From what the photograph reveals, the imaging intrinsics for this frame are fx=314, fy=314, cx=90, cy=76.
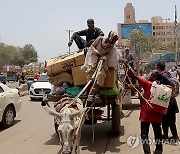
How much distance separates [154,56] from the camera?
60094 mm

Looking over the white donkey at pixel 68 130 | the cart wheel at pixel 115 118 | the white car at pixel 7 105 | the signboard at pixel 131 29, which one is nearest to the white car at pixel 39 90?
the white car at pixel 7 105

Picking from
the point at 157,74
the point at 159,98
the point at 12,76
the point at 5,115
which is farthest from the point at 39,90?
the point at 12,76

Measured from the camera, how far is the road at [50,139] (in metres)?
7.04

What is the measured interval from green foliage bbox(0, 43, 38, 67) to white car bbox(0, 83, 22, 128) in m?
82.8

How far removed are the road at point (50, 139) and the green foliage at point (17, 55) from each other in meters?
83.6

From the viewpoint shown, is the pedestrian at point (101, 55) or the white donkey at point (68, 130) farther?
the pedestrian at point (101, 55)

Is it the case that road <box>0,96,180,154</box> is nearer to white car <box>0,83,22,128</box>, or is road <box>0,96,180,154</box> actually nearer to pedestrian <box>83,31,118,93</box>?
white car <box>0,83,22,128</box>

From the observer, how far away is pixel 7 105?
32.6ft

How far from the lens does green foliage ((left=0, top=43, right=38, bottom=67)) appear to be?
9244 centimetres

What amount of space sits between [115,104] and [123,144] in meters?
1.02

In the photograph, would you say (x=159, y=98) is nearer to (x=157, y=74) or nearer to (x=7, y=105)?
(x=157, y=74)

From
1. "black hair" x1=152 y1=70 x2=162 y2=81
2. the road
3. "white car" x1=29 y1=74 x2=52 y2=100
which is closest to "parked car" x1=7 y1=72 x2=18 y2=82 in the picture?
"white car" x1=29 y1=74 x2=52 y2=100

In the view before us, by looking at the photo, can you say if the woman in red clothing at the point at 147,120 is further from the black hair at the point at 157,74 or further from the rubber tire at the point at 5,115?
the rubber tire at the point at 5,115

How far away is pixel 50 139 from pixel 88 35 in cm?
298
